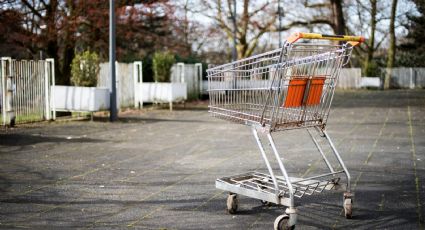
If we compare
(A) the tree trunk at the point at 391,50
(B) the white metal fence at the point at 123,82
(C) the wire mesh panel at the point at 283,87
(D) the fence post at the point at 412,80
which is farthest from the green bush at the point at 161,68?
(D) the fence post at the point at 412,80

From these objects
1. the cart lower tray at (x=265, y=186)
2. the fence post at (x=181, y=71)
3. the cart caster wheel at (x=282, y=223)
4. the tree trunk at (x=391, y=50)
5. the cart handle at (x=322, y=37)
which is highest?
the tree trunk at (x=391, y=50)

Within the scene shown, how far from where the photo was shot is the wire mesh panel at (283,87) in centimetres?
455

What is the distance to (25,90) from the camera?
1310 centimetres

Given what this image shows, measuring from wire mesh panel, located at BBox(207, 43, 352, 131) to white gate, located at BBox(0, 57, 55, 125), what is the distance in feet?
28.7

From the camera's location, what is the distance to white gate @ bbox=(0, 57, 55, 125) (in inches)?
489

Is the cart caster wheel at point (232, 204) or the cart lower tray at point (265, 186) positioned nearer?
the cart lower tray at point (265, 186)

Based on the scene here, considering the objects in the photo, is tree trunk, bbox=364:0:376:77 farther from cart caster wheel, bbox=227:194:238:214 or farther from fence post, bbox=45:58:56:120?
cart caster wheel, bbox=227:194:238:214

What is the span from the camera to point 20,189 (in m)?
5.94

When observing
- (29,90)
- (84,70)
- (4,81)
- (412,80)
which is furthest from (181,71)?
(412,80)

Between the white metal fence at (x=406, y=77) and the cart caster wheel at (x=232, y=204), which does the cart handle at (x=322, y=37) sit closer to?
the cart caster wheel at (x=232, y=204)

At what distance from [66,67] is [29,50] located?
1978 mm

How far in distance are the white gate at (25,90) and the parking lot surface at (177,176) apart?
71 centimetres

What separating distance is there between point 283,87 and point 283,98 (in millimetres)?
114

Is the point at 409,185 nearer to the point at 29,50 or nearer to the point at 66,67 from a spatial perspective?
the point at 66,67
